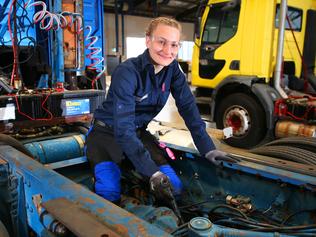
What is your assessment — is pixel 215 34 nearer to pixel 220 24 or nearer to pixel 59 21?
pixel 220 24

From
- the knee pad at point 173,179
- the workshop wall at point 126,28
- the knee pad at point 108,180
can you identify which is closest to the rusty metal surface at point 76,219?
the knee pad at point 108,180

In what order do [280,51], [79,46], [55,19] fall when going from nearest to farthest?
[55,19] → [79,46] → [280,51]

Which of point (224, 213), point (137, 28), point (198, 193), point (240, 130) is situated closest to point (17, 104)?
point (198, 193)

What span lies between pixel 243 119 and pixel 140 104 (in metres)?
3.42

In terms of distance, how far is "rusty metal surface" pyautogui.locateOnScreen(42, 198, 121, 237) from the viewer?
1053 millimetres

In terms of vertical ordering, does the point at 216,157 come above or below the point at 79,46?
below

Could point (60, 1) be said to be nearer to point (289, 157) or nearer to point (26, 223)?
point (26, 223)

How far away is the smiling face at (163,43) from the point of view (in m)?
1.91

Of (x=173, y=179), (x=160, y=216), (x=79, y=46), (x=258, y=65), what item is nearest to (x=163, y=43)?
(x=173, y=179)

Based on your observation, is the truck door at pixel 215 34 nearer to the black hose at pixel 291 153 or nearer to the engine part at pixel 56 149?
the black hose at pixel 291 153

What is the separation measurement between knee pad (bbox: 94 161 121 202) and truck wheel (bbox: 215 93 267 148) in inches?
Result: 134

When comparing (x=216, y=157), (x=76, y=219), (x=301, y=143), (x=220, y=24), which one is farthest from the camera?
(x=220, y=24)

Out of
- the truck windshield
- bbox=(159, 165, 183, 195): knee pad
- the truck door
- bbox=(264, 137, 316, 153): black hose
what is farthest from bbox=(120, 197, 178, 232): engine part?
the truck windshield

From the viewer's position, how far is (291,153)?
2.08 m
